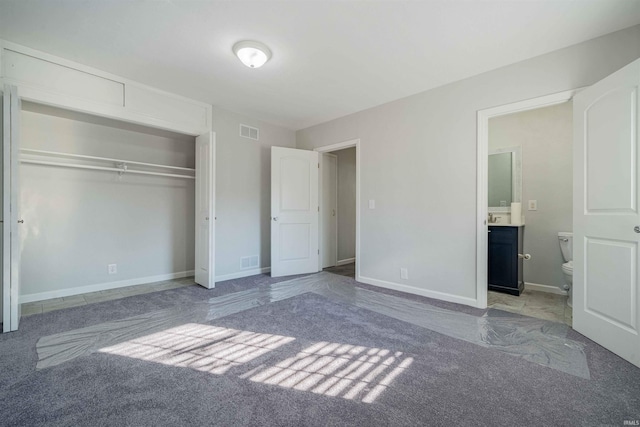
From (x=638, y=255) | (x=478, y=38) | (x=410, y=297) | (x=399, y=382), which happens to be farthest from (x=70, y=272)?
(x=638, y=255)

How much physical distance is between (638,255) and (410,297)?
1.90 metres

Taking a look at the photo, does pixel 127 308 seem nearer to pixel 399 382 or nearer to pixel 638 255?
pixel 399 382

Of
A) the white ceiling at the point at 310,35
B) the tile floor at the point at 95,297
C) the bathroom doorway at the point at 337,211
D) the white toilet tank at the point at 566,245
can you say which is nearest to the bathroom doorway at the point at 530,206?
the white toilet tank at the point at 566,245

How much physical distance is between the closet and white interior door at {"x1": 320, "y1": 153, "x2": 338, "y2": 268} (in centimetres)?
197

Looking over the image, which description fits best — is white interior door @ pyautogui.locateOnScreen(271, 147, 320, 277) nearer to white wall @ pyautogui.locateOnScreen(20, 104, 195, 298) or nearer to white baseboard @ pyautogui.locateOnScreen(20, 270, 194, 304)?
white wall @ pyautogui.locateOnScreen(20, 104, 195, 298)

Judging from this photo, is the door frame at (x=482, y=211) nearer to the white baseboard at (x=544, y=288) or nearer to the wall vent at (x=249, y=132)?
the white baseboard at (x=544, y=288)

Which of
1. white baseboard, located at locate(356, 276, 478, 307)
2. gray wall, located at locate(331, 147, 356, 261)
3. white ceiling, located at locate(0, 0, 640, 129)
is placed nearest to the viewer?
white ceiling, located at locate(0, 0, 640, 129)

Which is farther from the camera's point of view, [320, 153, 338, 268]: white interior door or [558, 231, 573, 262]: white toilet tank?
[320, 153, 338, 268]: white interior door

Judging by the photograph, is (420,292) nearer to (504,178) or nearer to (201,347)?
(504,178)

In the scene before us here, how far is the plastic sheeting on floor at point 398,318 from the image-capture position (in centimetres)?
189

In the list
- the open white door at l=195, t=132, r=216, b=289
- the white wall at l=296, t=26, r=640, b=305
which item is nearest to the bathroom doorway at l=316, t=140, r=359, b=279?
the white wall at l=296, t=26, r=640, b=305

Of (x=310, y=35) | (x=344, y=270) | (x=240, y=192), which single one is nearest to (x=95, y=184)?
(x=240, y=192)

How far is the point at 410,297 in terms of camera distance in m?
3.21

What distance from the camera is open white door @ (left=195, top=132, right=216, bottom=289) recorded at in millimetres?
3510
